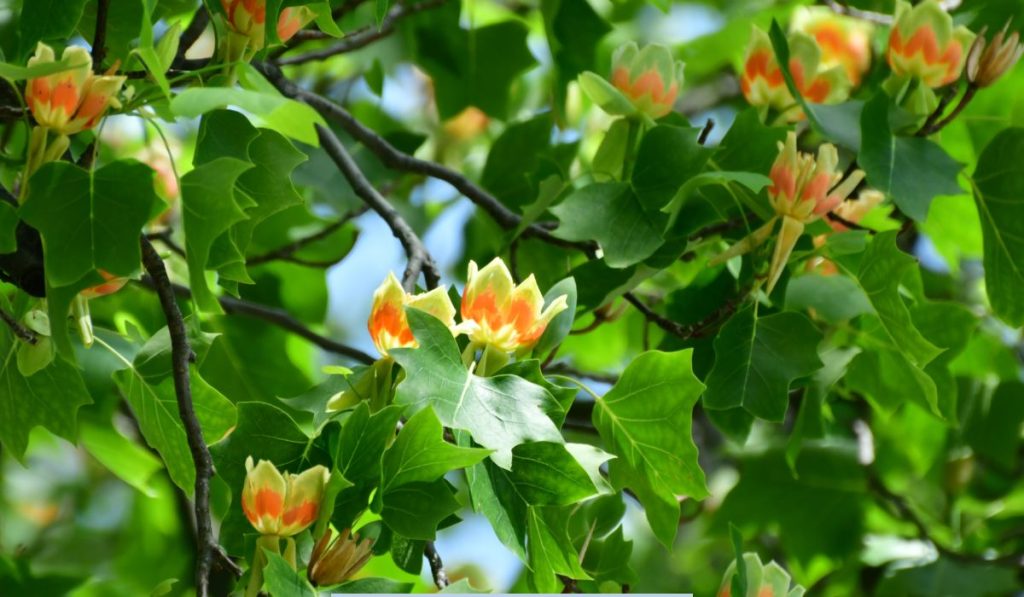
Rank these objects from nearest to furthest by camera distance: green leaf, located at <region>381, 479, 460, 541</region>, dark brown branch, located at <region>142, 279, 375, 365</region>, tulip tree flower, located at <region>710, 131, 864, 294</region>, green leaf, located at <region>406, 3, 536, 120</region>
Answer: green leaf, located at <region>381, 479, 460, 541</region>, tulip tree flower, located at <region>710, 131, 864, 294</region>, dark brown branch, located at <region>142, 279, 375, 365</region>, green leaf, located at <region>406, 3, 536, 120</region>

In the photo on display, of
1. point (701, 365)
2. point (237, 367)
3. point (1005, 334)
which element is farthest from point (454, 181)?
point (1005, 334)

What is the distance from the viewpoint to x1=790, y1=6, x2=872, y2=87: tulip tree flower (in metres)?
1.95

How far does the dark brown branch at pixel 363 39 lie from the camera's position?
4.89 ft

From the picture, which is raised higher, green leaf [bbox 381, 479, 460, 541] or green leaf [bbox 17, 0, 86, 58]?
green leaf [bbox 17, 0, 86, 58]

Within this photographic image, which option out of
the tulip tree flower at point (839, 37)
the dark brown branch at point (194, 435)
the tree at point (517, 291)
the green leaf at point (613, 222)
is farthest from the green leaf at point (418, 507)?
the tulip tree flower at point (839, 37)

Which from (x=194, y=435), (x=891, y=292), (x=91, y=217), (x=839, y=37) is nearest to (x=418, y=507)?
(x=194, y=435)

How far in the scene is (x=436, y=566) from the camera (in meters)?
0.95

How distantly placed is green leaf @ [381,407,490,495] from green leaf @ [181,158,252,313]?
150 mm

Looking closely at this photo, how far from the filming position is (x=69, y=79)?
2.67ft

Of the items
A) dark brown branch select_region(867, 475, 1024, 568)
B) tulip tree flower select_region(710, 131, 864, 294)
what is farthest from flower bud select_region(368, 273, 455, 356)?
dark brown branch select_region(867, 475, 1024, 568)

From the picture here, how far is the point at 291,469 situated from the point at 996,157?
752 millimetres

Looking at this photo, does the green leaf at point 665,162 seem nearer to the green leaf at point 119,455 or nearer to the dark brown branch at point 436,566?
the dark brown branch at point 436,566

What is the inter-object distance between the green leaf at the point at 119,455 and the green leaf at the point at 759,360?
0.70 m

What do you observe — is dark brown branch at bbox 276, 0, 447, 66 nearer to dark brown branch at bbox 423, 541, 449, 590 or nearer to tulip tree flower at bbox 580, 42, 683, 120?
tulip tree flower at bbox 580, 42, 683, 120
